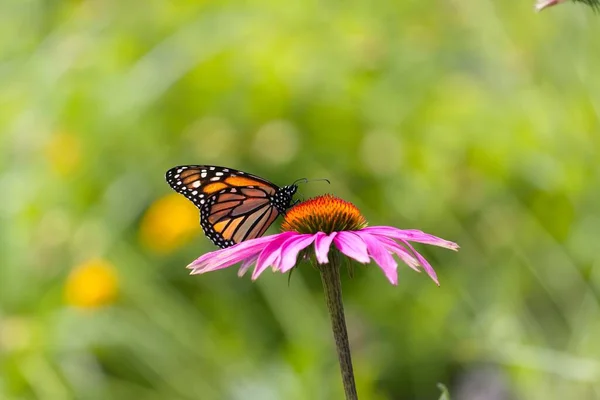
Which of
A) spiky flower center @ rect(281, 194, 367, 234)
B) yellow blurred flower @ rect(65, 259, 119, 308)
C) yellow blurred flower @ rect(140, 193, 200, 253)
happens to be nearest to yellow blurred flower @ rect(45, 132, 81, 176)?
yellow blurred flower @ rect(140, 193, 200, 253)

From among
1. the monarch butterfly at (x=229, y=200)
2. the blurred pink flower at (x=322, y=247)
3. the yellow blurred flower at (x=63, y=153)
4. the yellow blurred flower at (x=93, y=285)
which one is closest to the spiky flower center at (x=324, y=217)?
the blurred pink flower at (x=322, y=247)

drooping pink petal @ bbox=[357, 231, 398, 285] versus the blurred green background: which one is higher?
the blurred green background

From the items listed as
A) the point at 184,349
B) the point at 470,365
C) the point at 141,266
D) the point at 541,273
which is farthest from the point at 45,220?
the point at 541,273

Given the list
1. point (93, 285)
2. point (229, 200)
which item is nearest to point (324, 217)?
point (229, 200)

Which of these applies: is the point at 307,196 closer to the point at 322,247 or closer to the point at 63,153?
the point at 63,153

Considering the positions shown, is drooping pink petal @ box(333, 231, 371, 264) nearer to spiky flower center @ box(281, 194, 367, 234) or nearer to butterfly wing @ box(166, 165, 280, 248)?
spiky flower center @ box(281, 194, 367, 234)

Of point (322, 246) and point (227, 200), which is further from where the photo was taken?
point (227, 200)

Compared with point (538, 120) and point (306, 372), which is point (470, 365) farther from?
point (538, 120)

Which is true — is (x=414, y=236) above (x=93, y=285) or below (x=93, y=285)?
below
